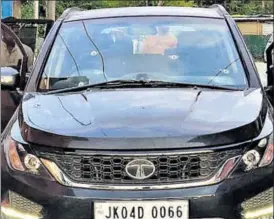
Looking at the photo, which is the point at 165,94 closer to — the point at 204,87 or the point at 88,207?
the point at 204,87

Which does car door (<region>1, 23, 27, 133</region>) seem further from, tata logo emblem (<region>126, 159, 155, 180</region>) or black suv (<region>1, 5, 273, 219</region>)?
tata logo emblem (<region>126, 159, 155, 180</region>)

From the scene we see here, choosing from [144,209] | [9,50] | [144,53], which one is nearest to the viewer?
[144,209]

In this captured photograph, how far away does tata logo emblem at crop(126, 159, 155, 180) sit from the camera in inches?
137

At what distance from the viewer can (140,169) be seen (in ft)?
11.4

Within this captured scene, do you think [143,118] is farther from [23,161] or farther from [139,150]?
[23,161]

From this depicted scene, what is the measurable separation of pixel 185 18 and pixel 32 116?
63.2 inches

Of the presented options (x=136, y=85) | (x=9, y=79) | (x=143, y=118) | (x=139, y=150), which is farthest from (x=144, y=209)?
(x=9, y=79)

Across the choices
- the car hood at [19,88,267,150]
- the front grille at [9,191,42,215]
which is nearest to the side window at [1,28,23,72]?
the car hood at [19,88,267,150]

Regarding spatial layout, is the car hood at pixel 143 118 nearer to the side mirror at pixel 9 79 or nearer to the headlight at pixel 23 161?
the headlight at pixel 23 161

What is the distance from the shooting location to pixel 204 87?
14.2 feet

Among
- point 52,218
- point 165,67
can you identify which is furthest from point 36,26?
point 52,218

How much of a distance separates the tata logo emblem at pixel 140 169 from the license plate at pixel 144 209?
5.4 inches

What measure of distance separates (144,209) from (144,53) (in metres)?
1.50

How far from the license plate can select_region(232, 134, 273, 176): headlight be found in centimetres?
34
